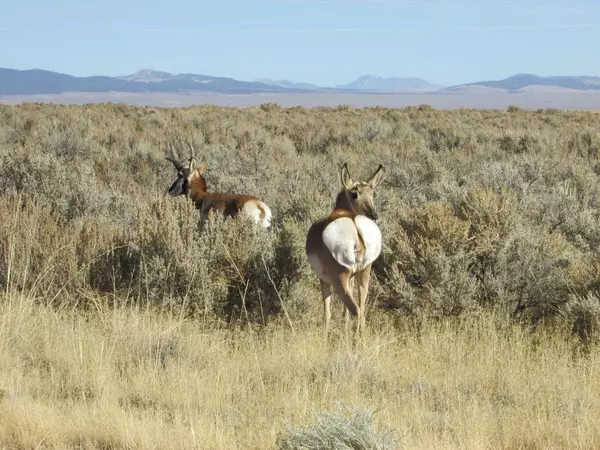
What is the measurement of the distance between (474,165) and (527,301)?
9577 millimetres

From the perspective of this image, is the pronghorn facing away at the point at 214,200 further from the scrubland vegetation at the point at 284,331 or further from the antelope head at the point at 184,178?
the scrubland vegetation at the point at 284,331

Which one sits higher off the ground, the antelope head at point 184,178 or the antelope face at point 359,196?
the antelope face at point 359,196

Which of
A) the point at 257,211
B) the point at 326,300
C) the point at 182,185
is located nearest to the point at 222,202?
the point at 257,211

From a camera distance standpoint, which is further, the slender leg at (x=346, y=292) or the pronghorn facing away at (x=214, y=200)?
the pronghorn facing away at (x=214, y=200)

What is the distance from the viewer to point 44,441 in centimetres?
411

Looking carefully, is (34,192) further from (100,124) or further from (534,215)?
(100,124)

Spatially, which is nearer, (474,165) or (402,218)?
(402,218)

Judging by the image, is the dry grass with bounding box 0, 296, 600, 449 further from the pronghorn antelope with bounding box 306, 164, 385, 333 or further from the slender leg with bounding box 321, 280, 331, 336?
the pronghorn antelope with bounding box 306, 164, 385, 333

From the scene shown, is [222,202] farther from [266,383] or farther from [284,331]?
[266,383]

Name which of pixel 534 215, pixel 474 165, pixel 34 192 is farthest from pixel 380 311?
pixel 474 165

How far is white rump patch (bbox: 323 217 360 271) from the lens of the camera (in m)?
6.03

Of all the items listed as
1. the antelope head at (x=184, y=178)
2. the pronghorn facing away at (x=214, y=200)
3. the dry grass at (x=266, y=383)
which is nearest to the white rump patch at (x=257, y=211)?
the pronghorn facing away at (x=214, y=200)

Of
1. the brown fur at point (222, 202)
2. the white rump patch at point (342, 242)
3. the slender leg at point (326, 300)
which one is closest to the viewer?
the white rump patch at point (342, 242)

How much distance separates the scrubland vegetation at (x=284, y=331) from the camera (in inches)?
167
